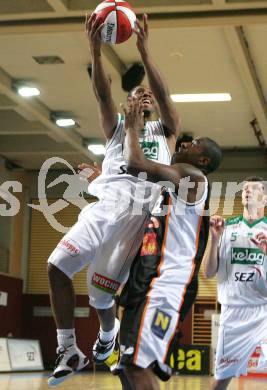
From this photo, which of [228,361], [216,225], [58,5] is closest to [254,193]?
[216,225]

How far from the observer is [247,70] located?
12.3 metres

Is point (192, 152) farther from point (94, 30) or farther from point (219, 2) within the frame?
point (219, 2)

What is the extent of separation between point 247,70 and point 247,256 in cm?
576

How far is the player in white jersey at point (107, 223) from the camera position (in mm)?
5148

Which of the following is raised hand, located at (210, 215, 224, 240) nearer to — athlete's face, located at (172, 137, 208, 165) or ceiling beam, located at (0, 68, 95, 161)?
athlete's face, located at (172, 137, 208, 165)

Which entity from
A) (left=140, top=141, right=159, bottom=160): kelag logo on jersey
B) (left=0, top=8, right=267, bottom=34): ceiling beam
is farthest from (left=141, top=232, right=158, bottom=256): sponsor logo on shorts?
(left=0, top=8, right=267, bottom=34): ceiling beam

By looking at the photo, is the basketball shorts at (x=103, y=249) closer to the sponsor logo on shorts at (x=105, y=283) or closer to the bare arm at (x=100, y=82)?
the sponsor logo on shorts at (x=105, y=283)

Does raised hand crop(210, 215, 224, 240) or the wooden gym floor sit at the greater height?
raised hand crop(210, 215, 224, 240)

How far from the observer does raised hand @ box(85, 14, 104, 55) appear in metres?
5.12

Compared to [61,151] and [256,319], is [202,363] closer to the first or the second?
[61,151]

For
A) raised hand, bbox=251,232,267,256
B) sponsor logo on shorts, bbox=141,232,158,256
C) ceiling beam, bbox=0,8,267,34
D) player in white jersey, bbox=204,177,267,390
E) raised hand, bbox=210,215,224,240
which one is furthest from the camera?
ceiling beam, bbox=0,8,267,34

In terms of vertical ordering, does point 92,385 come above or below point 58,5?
below

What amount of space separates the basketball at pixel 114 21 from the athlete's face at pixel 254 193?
7.95 ft

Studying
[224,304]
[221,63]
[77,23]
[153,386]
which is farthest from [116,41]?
[221,63]
